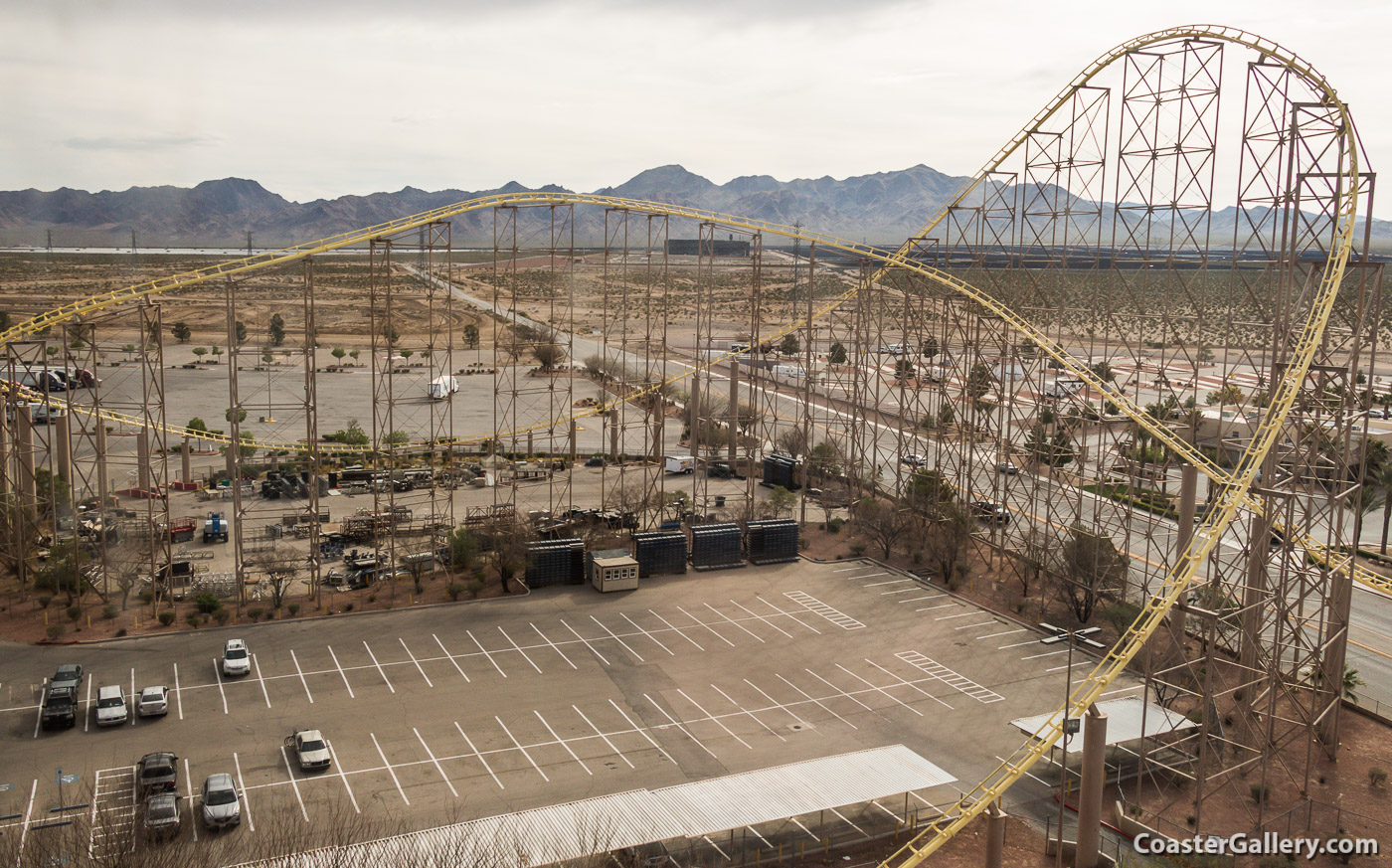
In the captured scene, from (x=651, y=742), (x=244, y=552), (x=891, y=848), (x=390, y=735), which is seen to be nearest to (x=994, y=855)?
(x=891, y=848)

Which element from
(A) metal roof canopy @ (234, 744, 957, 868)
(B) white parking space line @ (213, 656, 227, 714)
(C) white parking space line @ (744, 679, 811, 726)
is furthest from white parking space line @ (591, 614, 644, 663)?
(B) white parking space line @ (213, 656, 227, 714)

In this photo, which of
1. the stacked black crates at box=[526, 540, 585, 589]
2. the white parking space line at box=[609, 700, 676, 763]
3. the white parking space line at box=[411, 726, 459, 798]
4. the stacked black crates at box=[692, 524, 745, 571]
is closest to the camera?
the white parking space line at box=[411, 726, 459, 798]

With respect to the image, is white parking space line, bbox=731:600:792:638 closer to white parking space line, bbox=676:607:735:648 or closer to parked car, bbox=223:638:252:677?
white parking space line, bbox=676:607:735:648

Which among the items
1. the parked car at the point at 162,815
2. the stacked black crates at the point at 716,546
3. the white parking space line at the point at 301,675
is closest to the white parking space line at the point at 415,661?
the white parking space line at the point at 301,675

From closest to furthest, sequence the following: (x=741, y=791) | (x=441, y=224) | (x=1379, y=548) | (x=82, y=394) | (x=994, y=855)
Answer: (x=994, y=855), (x=741, y=791), (x=441, y=224), (x=1379, y=548), (x=82, y=394)

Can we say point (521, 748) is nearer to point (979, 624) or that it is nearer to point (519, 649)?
point (519, 649)

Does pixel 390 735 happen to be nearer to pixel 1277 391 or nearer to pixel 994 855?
pixel 994 855
